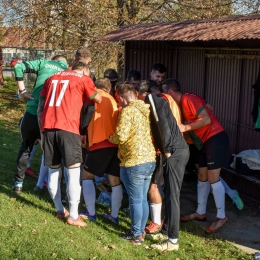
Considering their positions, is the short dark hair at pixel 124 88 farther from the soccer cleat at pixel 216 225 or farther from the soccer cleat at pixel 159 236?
the soccer cleat at pixel 216 225

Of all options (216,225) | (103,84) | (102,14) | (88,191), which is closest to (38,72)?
(103,84)

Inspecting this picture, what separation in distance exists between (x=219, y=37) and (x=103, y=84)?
1643 mm

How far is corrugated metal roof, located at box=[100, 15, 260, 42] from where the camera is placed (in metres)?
6.32

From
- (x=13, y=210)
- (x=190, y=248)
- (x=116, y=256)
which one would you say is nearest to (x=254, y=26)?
(x=190, y=248)

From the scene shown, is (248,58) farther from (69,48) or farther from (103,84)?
(69,48)

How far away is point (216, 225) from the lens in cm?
613

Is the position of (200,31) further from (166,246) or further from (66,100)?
(166,246)

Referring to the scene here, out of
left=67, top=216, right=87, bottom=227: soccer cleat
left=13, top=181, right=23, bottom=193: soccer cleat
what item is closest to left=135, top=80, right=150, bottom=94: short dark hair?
left=67, top=216, right=87, bottom=227: soccer cleat

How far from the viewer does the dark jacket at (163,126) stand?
5.26 meters

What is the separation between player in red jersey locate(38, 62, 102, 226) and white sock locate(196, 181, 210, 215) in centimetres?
164

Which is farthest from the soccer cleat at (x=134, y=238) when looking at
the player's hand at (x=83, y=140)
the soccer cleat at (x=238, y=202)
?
the soccer cleat at (x=238, y=202)

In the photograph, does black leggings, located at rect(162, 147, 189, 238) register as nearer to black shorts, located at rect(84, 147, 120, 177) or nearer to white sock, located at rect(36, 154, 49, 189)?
black shorts, located at rect(84, 147, 120, 177)

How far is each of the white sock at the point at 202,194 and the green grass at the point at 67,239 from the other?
26cm

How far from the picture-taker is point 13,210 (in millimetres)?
6152
